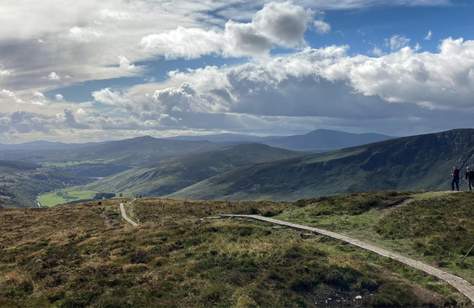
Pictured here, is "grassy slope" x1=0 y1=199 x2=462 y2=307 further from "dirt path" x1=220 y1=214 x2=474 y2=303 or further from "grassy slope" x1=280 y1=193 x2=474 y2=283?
"grassy slope" x1=280 y1=193 x2=474 y2=283

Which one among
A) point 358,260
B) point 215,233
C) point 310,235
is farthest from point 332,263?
point 215,233

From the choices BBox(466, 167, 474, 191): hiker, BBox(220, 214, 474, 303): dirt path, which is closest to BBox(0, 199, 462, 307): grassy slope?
BBox(220, 214, 474, 303): dirt path

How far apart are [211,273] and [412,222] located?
23887 mm

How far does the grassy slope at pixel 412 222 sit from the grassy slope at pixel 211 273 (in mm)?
4703

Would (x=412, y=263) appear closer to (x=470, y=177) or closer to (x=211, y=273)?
(x=211, y=273)

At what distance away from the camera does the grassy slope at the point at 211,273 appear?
984 inches

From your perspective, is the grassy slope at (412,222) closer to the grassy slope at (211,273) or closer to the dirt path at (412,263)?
the dirt path at (412,263)

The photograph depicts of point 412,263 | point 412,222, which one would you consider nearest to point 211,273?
point 412,263

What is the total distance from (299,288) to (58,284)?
1577 cm

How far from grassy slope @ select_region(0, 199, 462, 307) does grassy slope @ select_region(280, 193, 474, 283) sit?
4703mm

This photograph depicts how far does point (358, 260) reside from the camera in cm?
3109

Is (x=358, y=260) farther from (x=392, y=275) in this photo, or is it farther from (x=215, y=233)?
(x=215, y=233)

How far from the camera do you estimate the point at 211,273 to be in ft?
94.1

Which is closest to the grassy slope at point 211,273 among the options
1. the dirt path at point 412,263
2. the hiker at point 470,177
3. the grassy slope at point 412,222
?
the dirt path at point 412,263
